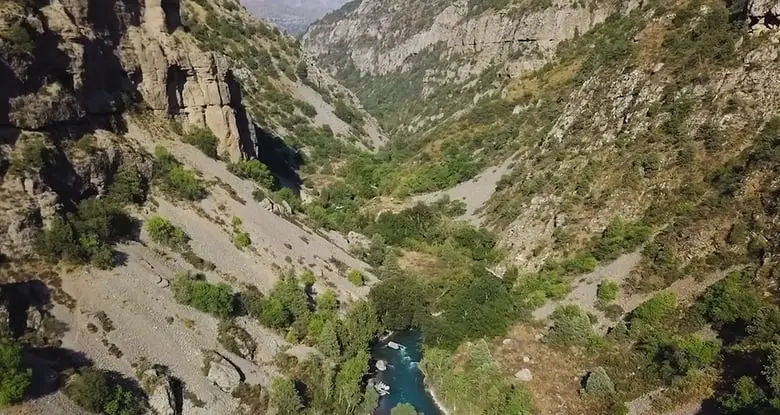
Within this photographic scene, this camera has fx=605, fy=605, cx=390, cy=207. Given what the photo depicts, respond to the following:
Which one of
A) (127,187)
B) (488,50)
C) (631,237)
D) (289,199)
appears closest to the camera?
(127,187)

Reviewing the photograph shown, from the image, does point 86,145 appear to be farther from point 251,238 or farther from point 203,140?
point 251,238

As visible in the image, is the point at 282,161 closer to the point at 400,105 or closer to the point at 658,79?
the point at 658,79

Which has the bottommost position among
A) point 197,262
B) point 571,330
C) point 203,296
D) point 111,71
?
point 571,330

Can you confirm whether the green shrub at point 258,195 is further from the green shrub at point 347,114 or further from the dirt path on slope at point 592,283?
the green shrub at point 347,114

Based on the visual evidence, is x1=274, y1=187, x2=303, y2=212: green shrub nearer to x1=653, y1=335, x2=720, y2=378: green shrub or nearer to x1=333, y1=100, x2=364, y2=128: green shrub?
x1=653, y1=335, x2=720, y2=378: green shrub

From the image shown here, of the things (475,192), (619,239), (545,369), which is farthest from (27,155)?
(475,192)

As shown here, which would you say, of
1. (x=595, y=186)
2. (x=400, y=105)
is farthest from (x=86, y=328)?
(x=400, y=105)
